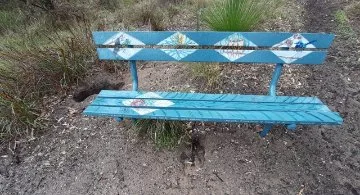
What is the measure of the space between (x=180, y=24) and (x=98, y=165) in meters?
2.82

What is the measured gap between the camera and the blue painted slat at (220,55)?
8.82 feet

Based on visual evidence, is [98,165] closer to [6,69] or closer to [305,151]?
[6,69]

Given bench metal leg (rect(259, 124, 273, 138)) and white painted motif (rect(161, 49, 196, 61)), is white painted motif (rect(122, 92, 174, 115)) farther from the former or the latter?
bench metal leg (rect(259, 124, 273, 138))

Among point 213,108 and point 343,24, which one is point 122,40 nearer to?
point 213,108

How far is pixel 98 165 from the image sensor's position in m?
2.74

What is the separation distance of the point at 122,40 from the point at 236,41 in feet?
3.33

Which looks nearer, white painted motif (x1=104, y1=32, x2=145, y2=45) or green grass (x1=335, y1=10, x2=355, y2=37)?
white painted motif (x1=104, y1=32, x2=145, y2=45)

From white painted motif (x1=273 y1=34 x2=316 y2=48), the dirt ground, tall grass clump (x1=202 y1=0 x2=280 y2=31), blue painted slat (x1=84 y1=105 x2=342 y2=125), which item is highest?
tall grass clump (x1=202 y1=0 x2=280 y2=31)

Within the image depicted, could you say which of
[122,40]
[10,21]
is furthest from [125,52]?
[10,21]

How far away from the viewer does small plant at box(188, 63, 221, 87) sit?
10.9 ft

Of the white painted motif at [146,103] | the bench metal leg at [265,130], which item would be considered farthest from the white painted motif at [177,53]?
the bench metal leg at [265,130]

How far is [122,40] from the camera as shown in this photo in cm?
275

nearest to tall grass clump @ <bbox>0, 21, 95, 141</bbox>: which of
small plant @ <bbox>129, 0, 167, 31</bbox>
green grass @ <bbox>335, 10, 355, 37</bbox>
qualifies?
small plant @ <bbox>129, 0, 167, 31</bbox>

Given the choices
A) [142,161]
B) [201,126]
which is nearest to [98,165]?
[142,161]
